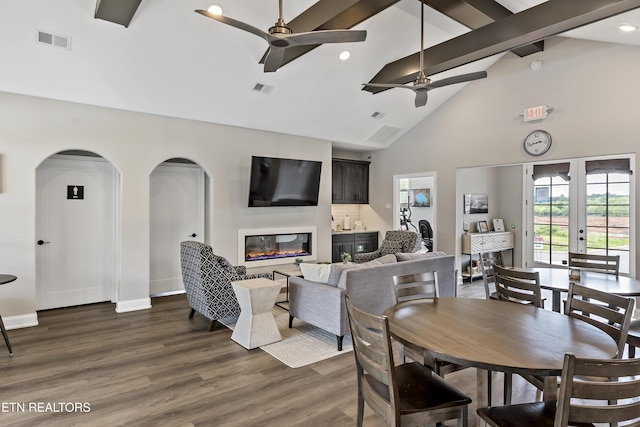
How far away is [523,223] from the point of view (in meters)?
7.88

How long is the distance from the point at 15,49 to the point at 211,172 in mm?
2812

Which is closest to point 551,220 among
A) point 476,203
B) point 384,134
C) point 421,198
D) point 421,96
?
point 476,203

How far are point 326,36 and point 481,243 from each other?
5836 mm

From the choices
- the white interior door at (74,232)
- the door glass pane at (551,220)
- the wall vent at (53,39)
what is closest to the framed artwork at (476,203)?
the door glass pane at (551,220)

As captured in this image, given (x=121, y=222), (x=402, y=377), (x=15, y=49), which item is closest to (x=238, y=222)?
(x=121, y=222)

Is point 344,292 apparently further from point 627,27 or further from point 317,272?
point 627,27

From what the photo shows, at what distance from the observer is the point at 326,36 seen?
9.66 feet

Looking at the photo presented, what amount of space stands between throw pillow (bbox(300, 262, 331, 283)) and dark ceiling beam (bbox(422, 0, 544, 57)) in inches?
127

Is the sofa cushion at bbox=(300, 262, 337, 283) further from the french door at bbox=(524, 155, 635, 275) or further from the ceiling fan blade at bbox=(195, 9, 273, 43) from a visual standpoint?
the french door at bbox=(524, 155, 635, 275)

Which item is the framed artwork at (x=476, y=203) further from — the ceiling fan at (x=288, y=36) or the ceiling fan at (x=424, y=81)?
the ceiling fan at (x=288, y=36)

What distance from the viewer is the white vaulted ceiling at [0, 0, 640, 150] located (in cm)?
395

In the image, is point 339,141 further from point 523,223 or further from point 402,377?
point 402,377

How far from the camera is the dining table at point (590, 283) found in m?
3.19

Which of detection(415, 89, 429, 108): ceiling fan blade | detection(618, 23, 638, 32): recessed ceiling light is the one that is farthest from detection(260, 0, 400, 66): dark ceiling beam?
detection(618, 23, 638, 32): recessed ceiling light
